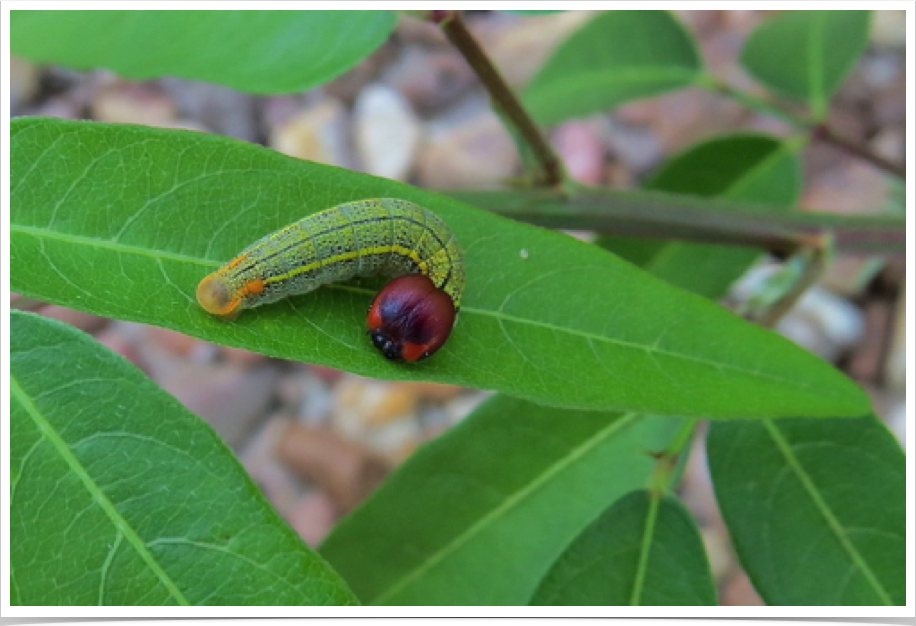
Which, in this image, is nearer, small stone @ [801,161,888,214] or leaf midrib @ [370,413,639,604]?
leaf midrib @ [370,413,639,604]

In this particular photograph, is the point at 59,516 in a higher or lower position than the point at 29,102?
lower

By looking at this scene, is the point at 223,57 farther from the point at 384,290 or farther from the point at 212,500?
the point at 212,500

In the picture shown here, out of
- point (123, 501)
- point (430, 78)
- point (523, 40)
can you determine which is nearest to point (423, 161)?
point (430, 78)

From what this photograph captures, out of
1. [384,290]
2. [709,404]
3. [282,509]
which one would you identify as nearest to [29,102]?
[282,509]

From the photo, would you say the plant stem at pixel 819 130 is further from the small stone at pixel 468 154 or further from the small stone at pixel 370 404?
the small stone at pixel 370 404

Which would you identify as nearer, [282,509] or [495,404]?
[495,404]

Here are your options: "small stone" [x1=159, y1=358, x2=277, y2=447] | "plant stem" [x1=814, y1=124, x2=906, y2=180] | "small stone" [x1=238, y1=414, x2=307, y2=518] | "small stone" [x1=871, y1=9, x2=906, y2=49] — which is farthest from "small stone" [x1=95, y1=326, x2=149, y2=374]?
"small stone" [x1=871, y1=9, x2=906, y2=49]

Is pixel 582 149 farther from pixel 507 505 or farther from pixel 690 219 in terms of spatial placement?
pixel 507 505

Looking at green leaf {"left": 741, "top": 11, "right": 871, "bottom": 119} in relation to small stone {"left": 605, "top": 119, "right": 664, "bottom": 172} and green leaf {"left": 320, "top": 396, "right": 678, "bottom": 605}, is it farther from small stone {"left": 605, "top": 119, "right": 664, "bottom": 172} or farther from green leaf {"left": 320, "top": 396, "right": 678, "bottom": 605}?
small stone {"left": 605, "top": 119, "right": 664, "bottom": 172}
